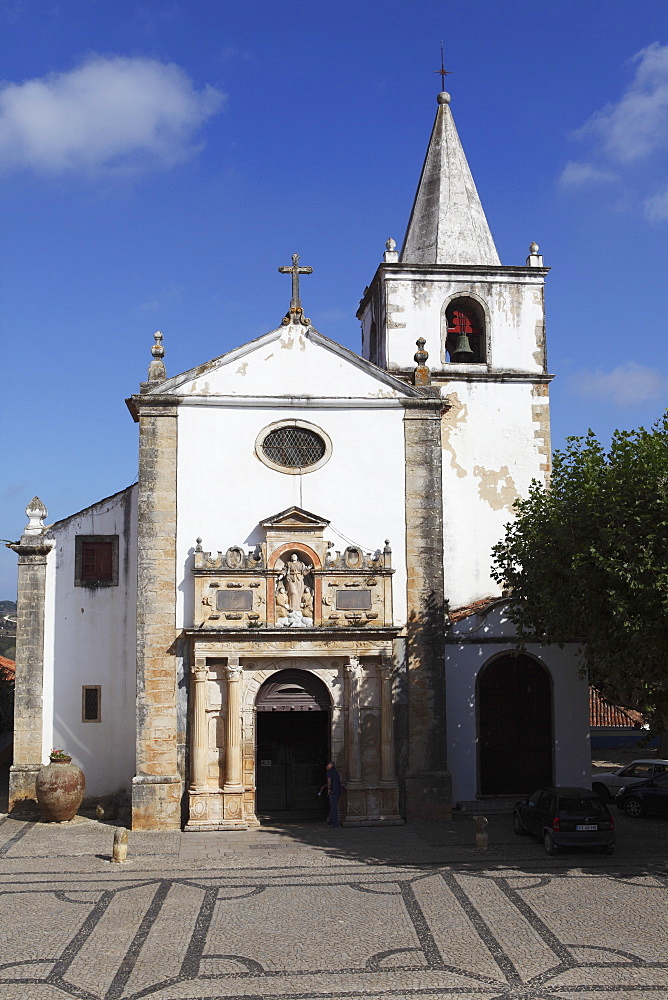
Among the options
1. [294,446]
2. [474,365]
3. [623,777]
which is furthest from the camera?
[474,365]

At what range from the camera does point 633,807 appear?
970 inches

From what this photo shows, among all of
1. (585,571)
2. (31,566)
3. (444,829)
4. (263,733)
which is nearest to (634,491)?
(585,571)

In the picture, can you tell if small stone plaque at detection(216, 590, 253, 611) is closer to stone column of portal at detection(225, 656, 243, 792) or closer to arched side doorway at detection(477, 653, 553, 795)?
stone column of portal at detection(225, 656, 243, 792)

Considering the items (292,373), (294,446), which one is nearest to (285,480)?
(294,446)

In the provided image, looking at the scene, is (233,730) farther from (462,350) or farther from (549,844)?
(462,350)

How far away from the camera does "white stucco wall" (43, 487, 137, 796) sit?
960 inches

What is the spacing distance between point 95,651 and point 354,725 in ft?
23.0

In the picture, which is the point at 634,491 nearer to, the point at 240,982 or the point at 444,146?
the point at 240,982

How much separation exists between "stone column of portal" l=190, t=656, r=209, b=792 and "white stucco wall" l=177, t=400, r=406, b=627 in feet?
5.43

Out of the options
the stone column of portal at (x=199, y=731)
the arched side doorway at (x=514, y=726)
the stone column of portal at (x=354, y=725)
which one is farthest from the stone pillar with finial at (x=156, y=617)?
the arched side doorway at (x=514, y=726)

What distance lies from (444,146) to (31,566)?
57.0ft


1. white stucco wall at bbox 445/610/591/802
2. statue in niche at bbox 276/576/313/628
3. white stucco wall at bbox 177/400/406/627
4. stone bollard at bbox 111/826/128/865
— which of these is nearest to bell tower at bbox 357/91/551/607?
white stucco wall at bbox 445/610/591/802

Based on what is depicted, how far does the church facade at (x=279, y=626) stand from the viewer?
22234 mm

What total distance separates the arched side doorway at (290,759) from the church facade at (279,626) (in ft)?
0.16
